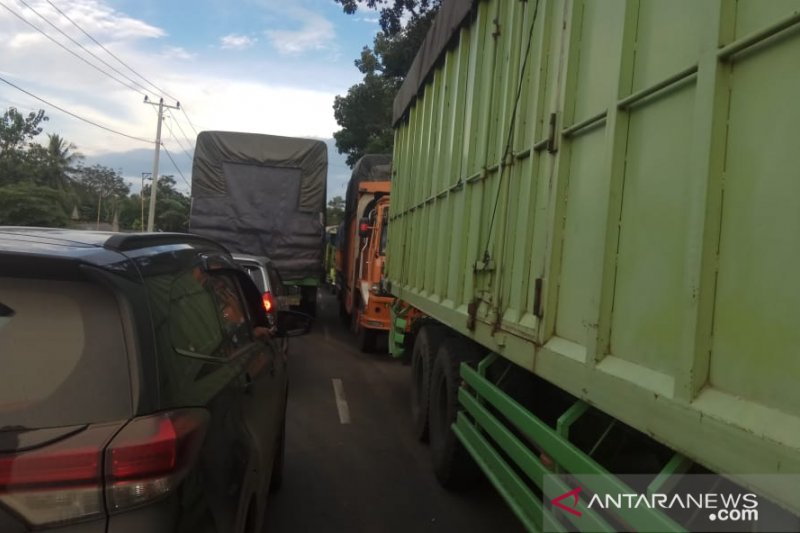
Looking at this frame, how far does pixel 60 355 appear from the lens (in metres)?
1.88

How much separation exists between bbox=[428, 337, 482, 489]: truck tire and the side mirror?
1.25 meters

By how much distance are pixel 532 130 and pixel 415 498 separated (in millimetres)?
2771

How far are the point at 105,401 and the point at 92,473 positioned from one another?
0.21 metres

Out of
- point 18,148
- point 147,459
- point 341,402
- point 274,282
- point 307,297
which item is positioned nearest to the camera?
point 147,459

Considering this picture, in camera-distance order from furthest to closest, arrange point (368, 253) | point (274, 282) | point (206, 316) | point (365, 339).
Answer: point (368, 253)
point (365, 339)
point (274, 282)
point (206, 316)

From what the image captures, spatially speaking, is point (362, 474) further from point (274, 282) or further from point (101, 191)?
point (101, 191)

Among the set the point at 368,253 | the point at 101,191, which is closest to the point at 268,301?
the point at 368,253

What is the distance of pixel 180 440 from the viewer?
1.89 metres

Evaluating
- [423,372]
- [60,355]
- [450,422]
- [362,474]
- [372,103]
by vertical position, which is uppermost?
[372,103]

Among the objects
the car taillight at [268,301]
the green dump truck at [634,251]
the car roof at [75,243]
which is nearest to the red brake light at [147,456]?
the car roof at [75,243]

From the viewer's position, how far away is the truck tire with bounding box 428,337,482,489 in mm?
4773

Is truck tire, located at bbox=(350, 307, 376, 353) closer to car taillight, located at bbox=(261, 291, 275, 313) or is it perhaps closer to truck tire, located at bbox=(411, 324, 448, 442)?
car taillight, located at bbox=(261, 291, 275, 313)

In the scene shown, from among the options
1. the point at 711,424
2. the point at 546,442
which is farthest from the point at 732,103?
the point at 546,442

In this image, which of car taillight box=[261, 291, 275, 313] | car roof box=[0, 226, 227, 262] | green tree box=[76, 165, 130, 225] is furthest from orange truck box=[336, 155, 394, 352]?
green tree box=[76, 165, 130, 225]
